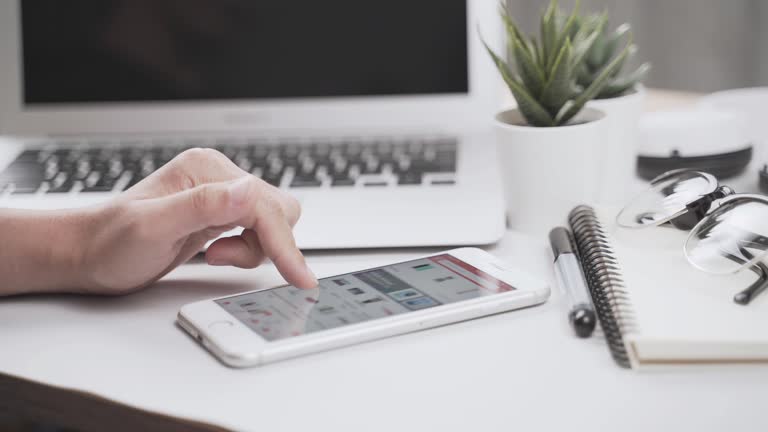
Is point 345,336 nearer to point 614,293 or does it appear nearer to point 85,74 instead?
point 614,293

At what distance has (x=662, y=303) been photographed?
0.56 metres

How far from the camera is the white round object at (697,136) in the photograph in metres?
0.91

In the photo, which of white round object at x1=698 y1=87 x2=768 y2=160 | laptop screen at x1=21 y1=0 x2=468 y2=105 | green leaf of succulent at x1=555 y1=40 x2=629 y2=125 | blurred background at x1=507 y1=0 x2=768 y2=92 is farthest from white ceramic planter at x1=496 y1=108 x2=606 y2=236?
blurred background at x1=507 y1=0 x2=768 y2=92

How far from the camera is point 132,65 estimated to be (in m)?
1.04

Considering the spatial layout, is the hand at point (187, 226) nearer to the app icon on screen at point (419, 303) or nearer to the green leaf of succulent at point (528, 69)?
the app icon on screen at point (419, 303)

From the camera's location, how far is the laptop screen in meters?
1.01

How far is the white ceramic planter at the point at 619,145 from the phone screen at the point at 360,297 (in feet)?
0.87

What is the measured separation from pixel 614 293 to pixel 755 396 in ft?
0.41

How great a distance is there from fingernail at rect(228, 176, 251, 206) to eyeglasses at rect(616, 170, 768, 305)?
0.32 meters

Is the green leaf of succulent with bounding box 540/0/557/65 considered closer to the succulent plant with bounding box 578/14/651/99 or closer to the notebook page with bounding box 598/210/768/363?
the succulent plant with bounding box 578/14/651/99

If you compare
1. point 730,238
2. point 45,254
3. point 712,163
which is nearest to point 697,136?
point 712,163

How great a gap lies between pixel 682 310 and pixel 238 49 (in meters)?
0.66

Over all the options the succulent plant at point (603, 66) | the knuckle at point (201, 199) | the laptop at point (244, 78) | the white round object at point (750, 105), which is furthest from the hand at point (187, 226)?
the white round object at point (750, 105)

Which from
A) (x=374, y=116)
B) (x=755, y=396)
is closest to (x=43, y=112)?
(x=374, y=116)
